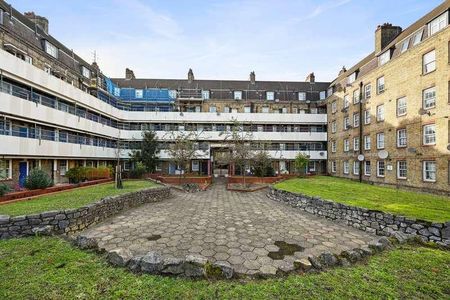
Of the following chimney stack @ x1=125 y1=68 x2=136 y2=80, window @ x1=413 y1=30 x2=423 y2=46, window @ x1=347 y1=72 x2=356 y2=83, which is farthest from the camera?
chimney stack @ x1=125 y1=68 x2=136 y2=80

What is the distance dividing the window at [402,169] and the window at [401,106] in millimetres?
4341

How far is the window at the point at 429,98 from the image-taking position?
1559 centimetres

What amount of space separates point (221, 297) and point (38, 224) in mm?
7327

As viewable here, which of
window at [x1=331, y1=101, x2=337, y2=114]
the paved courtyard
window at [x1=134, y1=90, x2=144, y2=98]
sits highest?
window at [x1=134, y1=90, x2=144, y2=98]

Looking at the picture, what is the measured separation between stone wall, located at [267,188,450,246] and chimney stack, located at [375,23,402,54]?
21406 mm

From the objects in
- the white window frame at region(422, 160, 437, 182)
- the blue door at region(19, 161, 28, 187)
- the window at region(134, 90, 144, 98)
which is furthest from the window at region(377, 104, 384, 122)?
the blue door at region(19, 161, 28, 187)

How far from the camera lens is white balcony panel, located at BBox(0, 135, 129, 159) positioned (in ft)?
47.3

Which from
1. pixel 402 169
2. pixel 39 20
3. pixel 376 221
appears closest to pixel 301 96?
pixel 402 169

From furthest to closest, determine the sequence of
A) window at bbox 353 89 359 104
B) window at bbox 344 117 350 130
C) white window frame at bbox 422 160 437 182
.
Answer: window at bbox 344 117 350 130 < window at bbox 353 89 359 104 < white window frame at bbox 422 160 437 182

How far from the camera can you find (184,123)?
3123cm

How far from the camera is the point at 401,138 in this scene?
1834cm

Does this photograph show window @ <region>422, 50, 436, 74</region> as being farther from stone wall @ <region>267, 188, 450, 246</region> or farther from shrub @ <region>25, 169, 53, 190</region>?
shrub @ <region>25, 169, 53, 190</region>

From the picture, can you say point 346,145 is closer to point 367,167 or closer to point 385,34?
point 367,167

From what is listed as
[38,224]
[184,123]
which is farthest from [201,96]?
[38,224]
